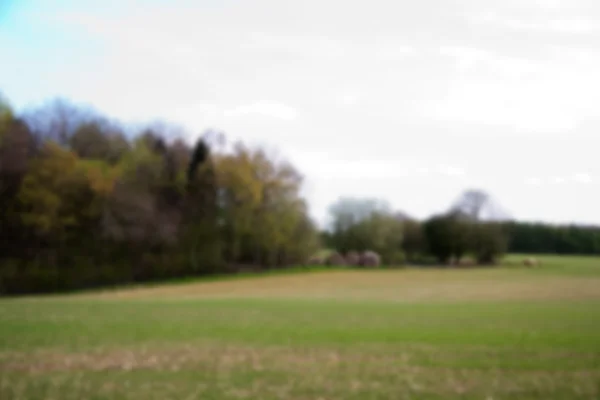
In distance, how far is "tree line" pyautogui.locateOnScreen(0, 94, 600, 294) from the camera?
5384 centimetres

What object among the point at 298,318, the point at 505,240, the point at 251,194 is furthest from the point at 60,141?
the point at 505,240

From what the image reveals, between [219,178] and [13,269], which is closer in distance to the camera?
[13,269]

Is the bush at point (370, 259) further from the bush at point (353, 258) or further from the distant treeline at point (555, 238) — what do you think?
the distant treeline at point (555, 238)

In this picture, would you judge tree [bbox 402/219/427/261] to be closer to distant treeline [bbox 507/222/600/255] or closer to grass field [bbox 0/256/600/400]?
distant treeline [bbox 507/222/600/255]

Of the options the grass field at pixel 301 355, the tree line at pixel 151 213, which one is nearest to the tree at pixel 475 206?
the tree line at pixel 151 213

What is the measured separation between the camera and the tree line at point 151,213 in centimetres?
5384

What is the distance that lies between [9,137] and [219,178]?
21.8m

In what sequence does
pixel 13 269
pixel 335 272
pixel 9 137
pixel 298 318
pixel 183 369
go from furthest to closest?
pixel 335 272 < pixel 13 269 < pixel 9 137 < pixel 298 318 < pixel 183 369

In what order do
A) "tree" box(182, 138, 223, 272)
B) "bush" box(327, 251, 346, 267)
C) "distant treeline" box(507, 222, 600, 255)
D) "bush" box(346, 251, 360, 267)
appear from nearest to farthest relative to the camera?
"distant treeline" box(507, 222, 600, 255), "tree" box(182, 138, 223, 272), "bush" box(346, 251, 360, 267), "bush" box(327, 251, 346, 267)

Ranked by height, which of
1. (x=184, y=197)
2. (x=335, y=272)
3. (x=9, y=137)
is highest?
(x=9, y=137)

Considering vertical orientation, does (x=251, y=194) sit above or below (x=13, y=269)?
above

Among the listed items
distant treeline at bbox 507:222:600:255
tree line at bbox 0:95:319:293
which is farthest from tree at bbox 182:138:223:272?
distant treeline at bbox 507:222:600:255

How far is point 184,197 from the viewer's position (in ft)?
216

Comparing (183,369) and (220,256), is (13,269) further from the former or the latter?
(183,369)
